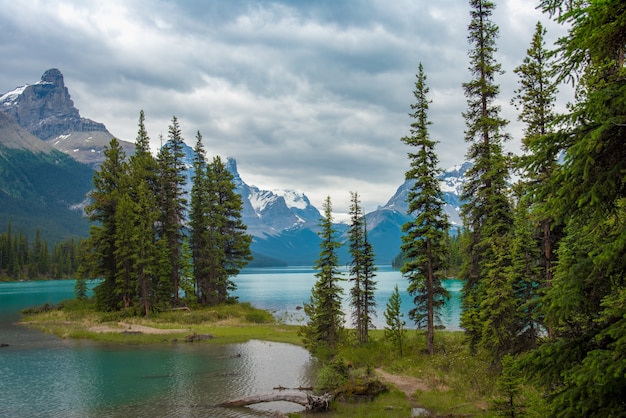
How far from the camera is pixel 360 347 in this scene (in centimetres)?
3109

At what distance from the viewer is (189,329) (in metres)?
44.7

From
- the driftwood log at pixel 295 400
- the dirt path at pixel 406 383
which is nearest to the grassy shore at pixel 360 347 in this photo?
the dirt path at pixel 406 383

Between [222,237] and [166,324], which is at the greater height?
[222,237]

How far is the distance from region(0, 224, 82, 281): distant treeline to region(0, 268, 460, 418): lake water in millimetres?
139318

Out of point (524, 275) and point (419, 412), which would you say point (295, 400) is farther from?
point (524, 275)

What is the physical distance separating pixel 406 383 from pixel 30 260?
607ft

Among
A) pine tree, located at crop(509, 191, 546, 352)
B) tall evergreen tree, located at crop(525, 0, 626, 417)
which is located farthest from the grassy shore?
tall evergreen tree, located at crop(525, 0, 626, 417)

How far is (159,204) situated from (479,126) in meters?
41.4

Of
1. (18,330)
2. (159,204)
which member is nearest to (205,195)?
(159,204)

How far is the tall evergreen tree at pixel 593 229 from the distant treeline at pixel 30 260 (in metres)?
174

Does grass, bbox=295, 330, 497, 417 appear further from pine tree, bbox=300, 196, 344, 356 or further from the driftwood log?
pine tree, bbox=300, 196, 344, 356

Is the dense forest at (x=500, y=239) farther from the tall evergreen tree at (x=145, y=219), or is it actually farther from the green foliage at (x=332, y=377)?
the green foliage at (x=332, y=377)

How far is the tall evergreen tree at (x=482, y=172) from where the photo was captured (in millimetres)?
24953

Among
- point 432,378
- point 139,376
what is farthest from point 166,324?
point 432,378
